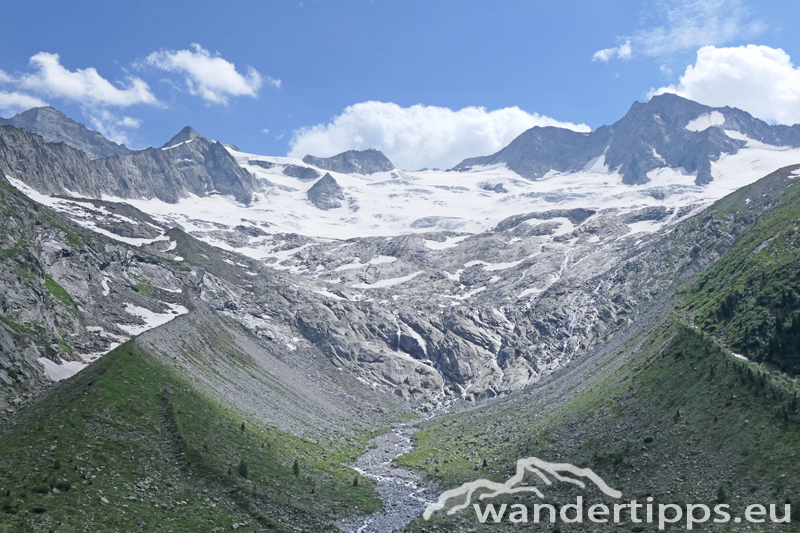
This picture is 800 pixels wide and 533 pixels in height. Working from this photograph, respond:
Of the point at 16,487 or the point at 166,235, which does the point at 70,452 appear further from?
the point at 166,235

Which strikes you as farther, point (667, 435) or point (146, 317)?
point (146, 317)

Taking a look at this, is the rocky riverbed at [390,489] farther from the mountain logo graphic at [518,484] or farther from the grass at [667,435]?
the grass at [667,435]

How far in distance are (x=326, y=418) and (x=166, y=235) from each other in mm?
133301

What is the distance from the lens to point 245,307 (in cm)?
14562

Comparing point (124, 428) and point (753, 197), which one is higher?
point (753, 197)

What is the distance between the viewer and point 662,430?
51.6 metres

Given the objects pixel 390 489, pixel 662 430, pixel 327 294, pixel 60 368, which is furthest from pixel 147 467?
pixel 327 294

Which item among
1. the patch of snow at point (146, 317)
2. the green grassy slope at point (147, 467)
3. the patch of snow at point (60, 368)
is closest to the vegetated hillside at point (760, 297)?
the green grassy slope at point (147, 467)

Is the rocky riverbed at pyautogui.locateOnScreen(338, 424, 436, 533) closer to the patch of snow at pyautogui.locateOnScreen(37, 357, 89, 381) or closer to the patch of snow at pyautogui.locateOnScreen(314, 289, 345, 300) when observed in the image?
the patch of snow at pyautogui.locateOnScreen(37, 357, 89, 381)

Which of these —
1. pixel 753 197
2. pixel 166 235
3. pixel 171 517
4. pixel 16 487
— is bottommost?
pixel 171 517

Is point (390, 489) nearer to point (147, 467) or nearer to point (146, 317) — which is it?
point (147, 467)

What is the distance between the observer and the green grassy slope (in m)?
34.8

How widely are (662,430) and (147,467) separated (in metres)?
46.5

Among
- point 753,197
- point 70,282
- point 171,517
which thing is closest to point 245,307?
point 70,282
